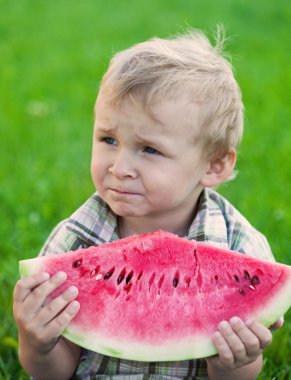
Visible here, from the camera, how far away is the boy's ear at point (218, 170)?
241 centimetres

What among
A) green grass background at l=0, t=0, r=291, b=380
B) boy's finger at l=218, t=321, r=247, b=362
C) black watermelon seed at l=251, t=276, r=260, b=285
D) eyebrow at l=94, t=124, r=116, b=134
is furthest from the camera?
green grass background at l=0, t=0, r=291, b=380

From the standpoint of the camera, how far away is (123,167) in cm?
212

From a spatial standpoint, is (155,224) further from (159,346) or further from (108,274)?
(159,346)

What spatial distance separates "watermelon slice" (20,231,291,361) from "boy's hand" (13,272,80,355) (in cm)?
6

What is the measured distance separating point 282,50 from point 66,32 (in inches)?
110

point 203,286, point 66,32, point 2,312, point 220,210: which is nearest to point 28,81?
point 66,32

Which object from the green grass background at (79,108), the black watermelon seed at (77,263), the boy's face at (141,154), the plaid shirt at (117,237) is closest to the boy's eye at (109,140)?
the boy's face at (141,154)

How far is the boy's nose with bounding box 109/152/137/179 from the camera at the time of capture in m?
2.11

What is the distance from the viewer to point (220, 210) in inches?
98.4

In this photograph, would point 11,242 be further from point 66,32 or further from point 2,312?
point 66,32

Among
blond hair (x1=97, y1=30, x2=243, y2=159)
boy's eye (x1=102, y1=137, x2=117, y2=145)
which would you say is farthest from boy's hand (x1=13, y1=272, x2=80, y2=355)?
blond hair (x1=97, y1=30, x2=243, y2=159)

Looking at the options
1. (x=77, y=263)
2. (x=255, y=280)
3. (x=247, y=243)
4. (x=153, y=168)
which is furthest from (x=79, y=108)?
(x=255, y=280)

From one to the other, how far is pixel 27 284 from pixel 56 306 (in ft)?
0.36

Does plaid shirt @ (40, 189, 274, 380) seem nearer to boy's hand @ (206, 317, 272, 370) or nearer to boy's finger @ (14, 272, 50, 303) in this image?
boy's hand @ (206, 317, 272, 370)
